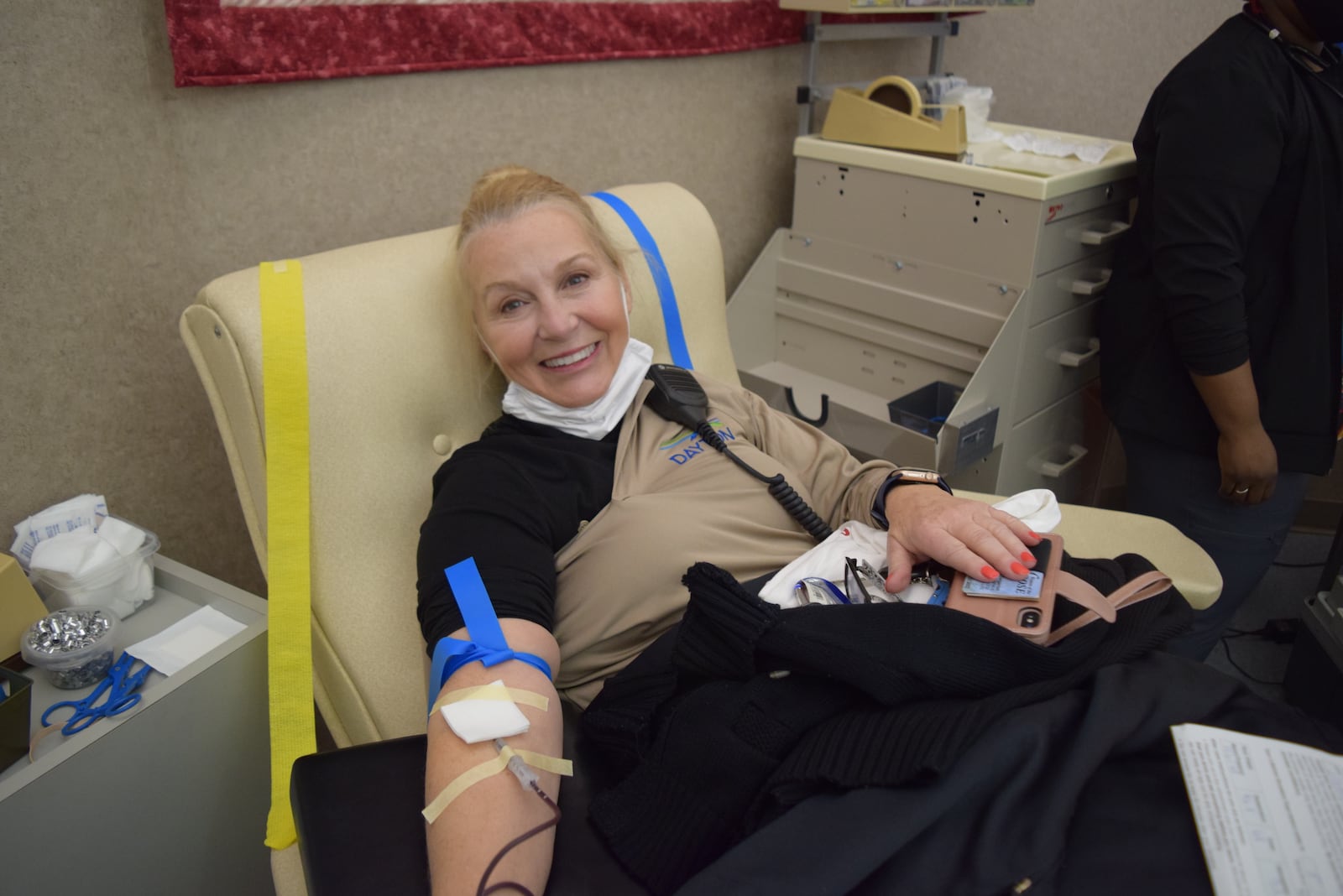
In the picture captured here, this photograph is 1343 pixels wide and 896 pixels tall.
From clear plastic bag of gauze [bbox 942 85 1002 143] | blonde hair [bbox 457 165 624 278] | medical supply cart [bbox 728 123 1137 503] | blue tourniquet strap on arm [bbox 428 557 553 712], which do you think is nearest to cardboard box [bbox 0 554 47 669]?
blue tourniquet strap on arm [bbox 428 557 553 712]

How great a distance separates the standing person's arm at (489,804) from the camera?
2.46 feet

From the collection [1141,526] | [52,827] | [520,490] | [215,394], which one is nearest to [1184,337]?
[1141,526]

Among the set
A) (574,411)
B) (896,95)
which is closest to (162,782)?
(574,411)

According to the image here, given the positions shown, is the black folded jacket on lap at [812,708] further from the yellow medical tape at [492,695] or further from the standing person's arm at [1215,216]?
the standing person's arm at [1215,216]

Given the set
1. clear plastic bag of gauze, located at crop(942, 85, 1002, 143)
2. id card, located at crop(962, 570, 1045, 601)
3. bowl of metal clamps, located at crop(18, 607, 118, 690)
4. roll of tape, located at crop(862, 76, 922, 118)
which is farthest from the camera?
clear plastic bag of gauze, located at crop(942, 85, 1002, 143)

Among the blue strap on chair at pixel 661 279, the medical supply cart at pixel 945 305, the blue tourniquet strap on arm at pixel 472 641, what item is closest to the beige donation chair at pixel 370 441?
the blue tourniquet strap on arm at pixel 472 641

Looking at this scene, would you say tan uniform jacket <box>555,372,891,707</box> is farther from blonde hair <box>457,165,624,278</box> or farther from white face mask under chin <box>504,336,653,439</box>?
blonde hair <box>457,165,624,278</box>

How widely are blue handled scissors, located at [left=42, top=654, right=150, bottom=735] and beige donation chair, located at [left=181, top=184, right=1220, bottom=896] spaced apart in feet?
0.63

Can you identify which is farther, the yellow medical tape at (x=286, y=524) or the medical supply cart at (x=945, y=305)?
the medical supply cart at (x=945, y=305)

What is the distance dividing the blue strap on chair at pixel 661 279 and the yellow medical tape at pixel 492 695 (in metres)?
0.70

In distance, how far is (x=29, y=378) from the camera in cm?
114

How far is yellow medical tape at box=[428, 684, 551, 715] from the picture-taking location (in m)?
0.83

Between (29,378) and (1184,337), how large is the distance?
166 centimetres

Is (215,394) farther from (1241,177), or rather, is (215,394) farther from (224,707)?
(1241,177)
